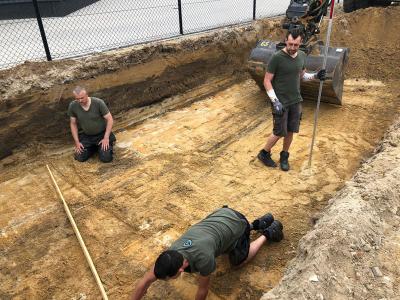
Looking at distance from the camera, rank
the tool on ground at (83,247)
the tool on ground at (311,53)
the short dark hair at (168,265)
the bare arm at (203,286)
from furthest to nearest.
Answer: the tool on ground at (311,53)
the tool on ground at (83,247)
the bare arm at (203,286)
the short dark hair at (168,265)

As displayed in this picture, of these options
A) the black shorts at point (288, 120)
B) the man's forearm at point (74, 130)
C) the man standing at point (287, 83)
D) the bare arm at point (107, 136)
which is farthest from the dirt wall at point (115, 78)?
the black shorts at point (288, 120)

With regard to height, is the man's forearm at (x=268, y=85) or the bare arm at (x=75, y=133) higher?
the man's forearm at (x=268, y=85)

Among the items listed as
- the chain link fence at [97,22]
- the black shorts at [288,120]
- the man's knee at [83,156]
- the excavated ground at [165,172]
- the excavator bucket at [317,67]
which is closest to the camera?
the excavated ground at [165,172]

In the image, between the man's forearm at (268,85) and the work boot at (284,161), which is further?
the work boot at (284,161)

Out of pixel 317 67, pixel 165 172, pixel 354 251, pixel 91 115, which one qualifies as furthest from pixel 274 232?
pixel 317 67

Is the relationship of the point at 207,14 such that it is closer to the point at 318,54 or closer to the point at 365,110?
the point at 318,54

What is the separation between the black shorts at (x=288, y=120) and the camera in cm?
505

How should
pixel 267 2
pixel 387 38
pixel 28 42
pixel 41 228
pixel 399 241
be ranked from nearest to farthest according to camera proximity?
pixel 399 241
pixel 41 228
pixel 28 42
pixel 387 38
pixel 267 2

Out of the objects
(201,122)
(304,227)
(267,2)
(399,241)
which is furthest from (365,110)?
(267,2)

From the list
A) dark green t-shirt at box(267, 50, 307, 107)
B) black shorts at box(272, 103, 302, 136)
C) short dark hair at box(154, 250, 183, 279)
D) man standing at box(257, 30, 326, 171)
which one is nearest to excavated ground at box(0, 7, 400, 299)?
black shorts at box(272, 103, 302, 136)

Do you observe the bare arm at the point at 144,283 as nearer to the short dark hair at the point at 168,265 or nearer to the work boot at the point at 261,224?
the short dark hair at the point at 168,265

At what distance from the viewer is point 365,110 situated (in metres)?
7.09

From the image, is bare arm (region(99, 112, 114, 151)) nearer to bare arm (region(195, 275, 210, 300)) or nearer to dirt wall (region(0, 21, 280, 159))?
dirt wall (region(0, 21, 280, 159))

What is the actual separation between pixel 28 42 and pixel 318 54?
565cm
